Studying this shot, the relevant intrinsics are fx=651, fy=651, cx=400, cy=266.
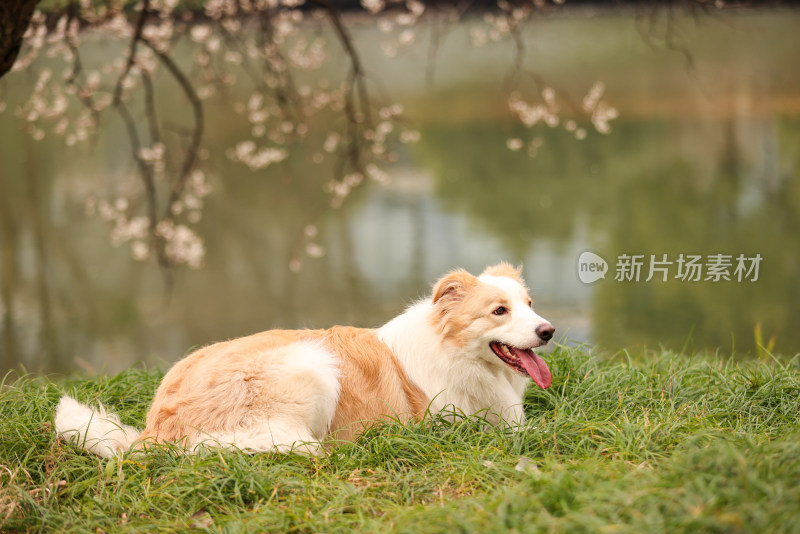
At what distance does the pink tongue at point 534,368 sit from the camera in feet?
10.1

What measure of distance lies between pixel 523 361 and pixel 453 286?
492mm

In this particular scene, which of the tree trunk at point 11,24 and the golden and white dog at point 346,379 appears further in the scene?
the tree trunk at point 11,24

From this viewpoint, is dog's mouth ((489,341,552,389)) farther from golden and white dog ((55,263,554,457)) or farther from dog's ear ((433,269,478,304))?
dog's ear ((433,269,478,304))

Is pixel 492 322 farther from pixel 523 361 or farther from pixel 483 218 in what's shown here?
pixel 483 218

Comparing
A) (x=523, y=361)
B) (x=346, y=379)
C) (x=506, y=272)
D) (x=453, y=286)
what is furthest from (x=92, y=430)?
(x=506, y=272)

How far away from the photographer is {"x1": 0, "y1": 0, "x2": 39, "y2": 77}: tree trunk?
3.25 metres

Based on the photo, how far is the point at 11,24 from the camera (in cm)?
329

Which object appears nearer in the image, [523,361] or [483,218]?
[523,361]

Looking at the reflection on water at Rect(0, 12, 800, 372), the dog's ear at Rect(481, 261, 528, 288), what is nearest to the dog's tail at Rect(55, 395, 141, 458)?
the dog's ear at Rect(481, 261, 528, 288)

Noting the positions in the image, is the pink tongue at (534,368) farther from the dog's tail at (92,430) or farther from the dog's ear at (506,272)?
the dog's tail at (92,430)

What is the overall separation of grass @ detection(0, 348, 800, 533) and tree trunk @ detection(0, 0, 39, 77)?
180cm

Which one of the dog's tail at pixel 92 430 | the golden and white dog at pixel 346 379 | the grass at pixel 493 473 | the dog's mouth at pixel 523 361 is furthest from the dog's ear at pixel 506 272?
the dog's tail at pixel 92 430

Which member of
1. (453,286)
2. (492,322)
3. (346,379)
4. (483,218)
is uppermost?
(453,286)

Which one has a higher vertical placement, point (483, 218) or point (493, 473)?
point (493, 473)
